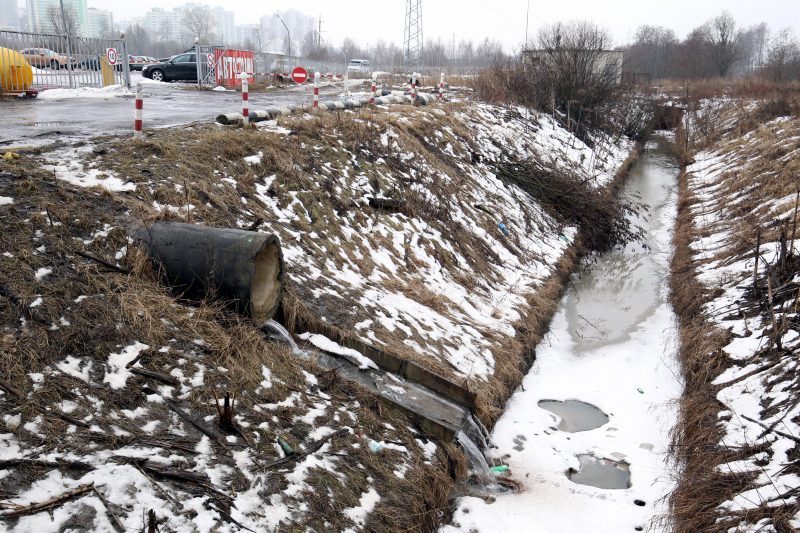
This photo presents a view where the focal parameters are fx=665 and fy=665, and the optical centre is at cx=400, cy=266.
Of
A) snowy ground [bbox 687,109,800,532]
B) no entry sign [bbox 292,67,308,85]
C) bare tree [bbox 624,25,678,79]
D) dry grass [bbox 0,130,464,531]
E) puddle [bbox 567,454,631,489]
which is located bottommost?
puddle [bbox 567,454,631,489]

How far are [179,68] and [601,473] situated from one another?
1010 inches

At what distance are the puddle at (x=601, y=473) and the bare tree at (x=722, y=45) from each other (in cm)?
6919

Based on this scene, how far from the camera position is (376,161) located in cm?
1201

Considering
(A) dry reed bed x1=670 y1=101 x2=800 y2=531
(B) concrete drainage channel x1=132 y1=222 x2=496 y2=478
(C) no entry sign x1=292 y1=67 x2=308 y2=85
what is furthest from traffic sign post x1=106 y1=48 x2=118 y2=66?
(A) dry reed bed x1=670 y1=101 x2=800 y2=531

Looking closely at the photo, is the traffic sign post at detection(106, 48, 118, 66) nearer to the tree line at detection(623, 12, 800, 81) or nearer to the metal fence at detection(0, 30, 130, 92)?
the metal fence at detection(0, 30, 130, 92)

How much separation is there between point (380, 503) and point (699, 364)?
213 inches

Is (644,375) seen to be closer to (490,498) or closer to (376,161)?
(490,498)

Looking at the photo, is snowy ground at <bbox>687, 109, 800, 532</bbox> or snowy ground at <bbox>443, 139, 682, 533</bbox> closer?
snowy ground at <bbox>687, 109, 800, 532</bbox>

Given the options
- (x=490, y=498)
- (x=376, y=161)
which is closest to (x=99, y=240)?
(x=490, y=498)

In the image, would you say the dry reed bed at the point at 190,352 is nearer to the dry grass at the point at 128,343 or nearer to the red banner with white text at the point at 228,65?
the dry grass at the point at 128,343

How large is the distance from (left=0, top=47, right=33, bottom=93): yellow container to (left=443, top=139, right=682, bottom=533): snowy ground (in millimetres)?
13801

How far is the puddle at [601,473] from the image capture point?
22.1ft

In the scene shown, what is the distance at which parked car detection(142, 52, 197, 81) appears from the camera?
2747cm

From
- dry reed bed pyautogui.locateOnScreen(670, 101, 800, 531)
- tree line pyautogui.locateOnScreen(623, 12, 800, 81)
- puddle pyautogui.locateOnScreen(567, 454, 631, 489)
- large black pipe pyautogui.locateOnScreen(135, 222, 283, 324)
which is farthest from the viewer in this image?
tree line pyautogui.locateOnScreen(623, 12, 800, 81)
